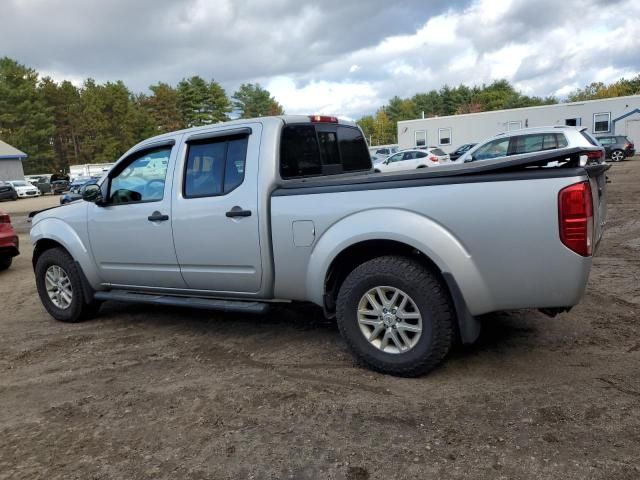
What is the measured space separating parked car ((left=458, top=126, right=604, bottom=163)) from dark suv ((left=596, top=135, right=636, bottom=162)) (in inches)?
716

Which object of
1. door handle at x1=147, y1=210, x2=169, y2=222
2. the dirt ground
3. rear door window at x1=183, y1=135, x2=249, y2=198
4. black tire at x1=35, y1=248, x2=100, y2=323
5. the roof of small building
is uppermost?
the roof of small building

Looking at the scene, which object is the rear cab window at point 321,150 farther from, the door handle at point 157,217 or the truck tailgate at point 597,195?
the truck tailgate at point 597,195

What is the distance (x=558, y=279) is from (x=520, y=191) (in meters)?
0.58

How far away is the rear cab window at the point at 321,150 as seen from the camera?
4.42 meters

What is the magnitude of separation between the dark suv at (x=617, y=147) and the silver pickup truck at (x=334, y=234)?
28415mm

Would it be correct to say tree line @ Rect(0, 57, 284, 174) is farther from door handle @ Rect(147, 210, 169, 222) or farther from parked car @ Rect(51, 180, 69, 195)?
door handle @ Rect(147, 210, 169, 222)

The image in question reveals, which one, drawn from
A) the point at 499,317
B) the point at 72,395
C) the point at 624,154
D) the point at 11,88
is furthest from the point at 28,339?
the point at 11,88

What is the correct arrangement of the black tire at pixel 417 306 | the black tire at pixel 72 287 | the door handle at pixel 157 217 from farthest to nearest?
the black tire at pixel 72 287 → the door handle at pixel 157 217 → the black tire at pixel 417 306

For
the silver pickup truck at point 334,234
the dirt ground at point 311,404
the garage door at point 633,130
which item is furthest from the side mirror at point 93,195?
the garage door at point 633,130

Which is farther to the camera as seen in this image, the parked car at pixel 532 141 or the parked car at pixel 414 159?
the parked car at pixel 414 159

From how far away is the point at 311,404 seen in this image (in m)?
3.38

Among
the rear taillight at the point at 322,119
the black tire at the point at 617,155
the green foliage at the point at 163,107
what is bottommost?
the black tire at the point at 617,155

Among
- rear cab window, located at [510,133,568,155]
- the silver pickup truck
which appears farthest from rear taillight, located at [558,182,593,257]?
rear cab window, located at [510,133,568,155]

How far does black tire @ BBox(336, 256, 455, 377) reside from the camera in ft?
11.4
